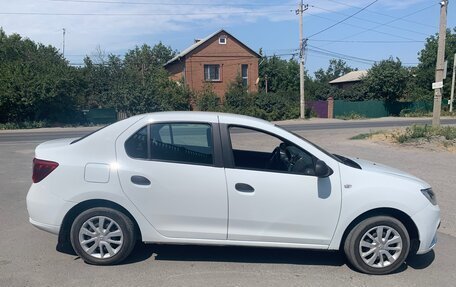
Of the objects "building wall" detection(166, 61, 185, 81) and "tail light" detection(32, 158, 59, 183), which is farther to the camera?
"building wall" detection(166, 61, 185, 81)

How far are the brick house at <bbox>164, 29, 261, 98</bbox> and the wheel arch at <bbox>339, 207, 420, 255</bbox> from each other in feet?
126

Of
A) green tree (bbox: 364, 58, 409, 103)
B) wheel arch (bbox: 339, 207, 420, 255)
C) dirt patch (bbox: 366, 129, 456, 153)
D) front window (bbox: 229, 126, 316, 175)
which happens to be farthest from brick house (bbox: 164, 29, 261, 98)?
wheel arch (bbox: 339, 207, 420, 255)

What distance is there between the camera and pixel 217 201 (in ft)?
14.3

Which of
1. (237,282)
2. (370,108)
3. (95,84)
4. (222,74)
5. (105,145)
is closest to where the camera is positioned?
(237,282)

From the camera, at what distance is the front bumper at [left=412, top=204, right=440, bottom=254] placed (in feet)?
14.6

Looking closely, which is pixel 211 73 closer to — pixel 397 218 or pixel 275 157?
pixel 275 157

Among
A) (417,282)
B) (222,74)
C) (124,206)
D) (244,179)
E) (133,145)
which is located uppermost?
(222,74)

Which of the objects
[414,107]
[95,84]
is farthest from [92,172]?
[414,107]

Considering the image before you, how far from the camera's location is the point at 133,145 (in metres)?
4.52

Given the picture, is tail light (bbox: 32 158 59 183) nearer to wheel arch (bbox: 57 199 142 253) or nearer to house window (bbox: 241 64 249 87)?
wheel arch (bbox: 57 199 142 253)

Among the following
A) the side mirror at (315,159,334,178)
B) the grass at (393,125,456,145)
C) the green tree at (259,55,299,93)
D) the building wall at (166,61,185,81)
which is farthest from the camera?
the green tree at (259,55,299,93)

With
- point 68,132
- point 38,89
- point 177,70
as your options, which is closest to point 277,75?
point 177,70

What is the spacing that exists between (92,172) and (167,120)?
94cm

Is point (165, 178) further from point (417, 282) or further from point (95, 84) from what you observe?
point (95, 84)
